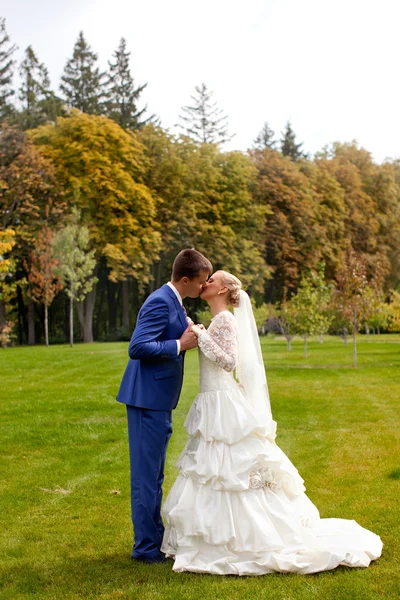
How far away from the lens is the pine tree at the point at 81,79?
51.0 metres

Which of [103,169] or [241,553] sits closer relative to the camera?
[241,553]

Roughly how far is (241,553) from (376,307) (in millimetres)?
20970

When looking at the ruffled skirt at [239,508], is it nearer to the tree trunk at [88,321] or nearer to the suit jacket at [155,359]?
the suit jacket at [155,359]

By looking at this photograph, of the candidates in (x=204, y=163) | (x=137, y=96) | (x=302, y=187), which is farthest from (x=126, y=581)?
(x=137, y=96)

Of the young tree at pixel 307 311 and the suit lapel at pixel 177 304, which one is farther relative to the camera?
the young tree at pixel 307 311

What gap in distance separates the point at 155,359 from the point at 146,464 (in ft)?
2.61

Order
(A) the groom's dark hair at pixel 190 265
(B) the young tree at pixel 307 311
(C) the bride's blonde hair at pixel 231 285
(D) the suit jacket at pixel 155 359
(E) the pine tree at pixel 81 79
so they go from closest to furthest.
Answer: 1. (D) the suit jacket at pixel 155 359
2. (A) the groom's dark hair at pixel 190 265
3. (C) the bride's blonde hair at pixel 231 285
4. (B) the young tree at pixel 307 311
5. (E) the pine tree at pixel 81 79

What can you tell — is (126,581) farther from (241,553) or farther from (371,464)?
(371,464)

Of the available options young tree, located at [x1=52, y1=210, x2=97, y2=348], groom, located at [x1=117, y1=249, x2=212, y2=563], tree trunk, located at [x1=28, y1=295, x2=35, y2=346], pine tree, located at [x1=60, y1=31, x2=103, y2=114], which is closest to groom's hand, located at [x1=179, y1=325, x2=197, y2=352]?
groom, located at [x1=117, y1=249, x2=212, y2=563]

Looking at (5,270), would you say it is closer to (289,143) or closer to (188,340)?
(188,340)

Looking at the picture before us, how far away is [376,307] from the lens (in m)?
25.8

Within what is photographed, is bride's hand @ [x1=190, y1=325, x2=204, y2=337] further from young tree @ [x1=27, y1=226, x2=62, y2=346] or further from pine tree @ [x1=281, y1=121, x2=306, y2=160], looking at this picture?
pine tree @ [x1=281, y1=121, x2=306, y2=160]

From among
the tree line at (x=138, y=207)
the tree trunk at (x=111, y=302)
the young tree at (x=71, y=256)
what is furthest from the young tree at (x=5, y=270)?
the tree trunk at (x=111, y=302)

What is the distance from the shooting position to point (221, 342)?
596 centimetres
